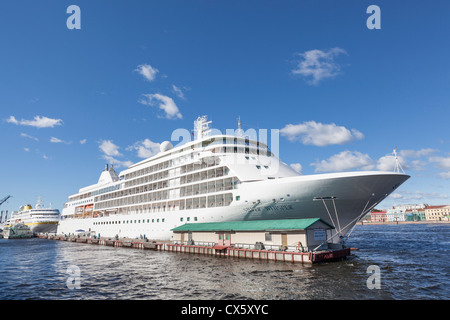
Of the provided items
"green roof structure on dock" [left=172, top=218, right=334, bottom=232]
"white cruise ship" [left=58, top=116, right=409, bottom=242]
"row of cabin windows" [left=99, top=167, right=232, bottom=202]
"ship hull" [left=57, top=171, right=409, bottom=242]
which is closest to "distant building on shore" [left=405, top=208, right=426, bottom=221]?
"white cruise ship" [left=58, top=116, right=409, bottom=242]

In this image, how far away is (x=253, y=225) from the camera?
1167 inches

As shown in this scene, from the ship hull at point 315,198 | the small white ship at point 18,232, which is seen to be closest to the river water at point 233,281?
the ship hull at point 315,198

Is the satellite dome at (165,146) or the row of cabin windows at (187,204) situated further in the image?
the satellite dome at (165,146)

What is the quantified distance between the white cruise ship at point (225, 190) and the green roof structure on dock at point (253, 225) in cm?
90

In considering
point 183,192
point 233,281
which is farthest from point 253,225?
point 183,192

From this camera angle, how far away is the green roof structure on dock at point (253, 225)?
26.1m

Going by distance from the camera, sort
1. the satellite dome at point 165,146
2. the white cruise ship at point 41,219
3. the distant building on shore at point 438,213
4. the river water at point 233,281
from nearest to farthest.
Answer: the river water at point 233,281 < the satellite dome at point 165,146 < the white cruise ship at point 41,219 < the distant building on shore at point 438,213

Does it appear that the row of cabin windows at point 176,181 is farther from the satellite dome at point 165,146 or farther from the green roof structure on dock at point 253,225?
the satellite dome at point 165,146

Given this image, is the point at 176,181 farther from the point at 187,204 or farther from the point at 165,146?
the point at 165,146

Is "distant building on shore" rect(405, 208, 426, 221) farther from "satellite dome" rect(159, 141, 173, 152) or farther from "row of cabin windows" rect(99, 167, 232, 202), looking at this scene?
"row of cabin windows" rect(99, 167, 232, 202)

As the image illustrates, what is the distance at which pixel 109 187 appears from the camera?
6303 centimetres

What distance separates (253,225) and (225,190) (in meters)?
5.58
